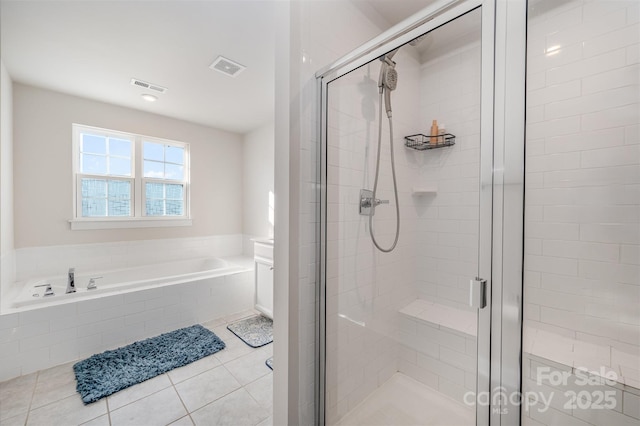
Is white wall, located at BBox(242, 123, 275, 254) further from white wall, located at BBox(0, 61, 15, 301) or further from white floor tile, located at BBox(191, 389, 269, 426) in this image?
white wall, located at BBox(0, 61, 15, 301)

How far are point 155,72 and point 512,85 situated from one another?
281 cm

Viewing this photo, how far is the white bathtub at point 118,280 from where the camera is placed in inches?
88.3

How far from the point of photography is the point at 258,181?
163 inches

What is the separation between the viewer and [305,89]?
1386 millimetres

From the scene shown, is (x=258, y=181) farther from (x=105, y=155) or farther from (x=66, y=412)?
(x=66, y=412)

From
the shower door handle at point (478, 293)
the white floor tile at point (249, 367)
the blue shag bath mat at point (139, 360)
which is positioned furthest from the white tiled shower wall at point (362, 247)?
the blue shag bath mat at point (139, 360)

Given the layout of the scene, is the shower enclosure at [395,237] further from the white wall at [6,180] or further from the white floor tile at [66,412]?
the white wall at [6,180]

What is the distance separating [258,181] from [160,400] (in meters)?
2.92

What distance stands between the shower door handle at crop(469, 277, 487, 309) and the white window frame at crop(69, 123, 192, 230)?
3.77 meters

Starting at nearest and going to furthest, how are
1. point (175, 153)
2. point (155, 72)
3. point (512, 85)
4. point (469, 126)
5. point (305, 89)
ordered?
point (512, 85) < point (469, 126) < point (305, 89) < point (155, 72) < point (175, 153)

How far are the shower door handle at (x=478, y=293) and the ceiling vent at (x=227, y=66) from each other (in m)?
2.45

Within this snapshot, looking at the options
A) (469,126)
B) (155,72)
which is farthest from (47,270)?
(469,126)

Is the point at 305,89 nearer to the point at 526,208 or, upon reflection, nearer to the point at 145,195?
the point at 526,208

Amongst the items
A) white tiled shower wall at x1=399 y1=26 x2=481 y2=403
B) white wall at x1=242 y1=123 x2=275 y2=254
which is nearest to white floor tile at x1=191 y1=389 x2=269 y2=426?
white tiled shower wall at x1=399 y1=26 x2=481 y2=403
